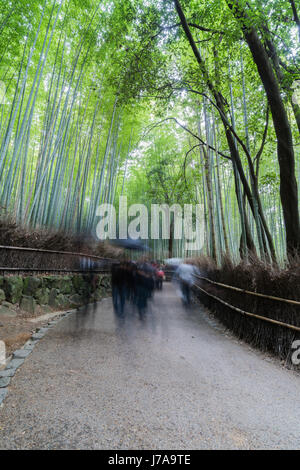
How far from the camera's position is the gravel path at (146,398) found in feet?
4.37

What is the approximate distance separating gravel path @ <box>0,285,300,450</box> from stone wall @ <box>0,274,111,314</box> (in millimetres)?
972

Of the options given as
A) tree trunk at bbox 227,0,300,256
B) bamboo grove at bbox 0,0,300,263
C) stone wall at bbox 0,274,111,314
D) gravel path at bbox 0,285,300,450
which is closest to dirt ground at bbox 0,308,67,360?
stone wall at bbox 0,274,111,314

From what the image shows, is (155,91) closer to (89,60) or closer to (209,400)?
(89,60)

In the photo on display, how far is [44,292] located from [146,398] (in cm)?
327

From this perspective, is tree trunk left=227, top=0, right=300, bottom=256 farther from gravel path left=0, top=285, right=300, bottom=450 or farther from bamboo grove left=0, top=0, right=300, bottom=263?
gravel path left=0, top=285, right=300, bottom=450

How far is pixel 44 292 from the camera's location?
4473 millimetres

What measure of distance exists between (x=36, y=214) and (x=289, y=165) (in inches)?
172

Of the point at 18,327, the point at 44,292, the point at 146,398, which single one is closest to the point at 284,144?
the point at 146,398

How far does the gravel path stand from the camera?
1333 mm

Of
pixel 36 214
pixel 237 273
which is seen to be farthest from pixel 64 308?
pixel 237 273

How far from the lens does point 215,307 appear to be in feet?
16.7

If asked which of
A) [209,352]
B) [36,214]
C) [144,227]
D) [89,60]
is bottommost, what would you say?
[209,352]

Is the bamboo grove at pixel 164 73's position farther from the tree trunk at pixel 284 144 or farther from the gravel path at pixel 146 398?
the gravel path at pixel 146 398

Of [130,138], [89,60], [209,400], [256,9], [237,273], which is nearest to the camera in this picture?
[209,400]
